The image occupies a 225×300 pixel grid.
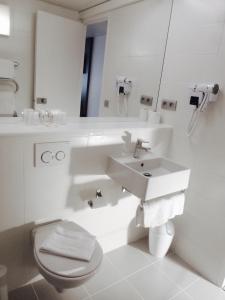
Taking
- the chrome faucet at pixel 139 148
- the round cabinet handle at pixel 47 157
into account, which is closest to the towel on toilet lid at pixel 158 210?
the chrome faucet at pixel 139 148

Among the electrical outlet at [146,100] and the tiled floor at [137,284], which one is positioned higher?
the electrical outlet at [146,100]

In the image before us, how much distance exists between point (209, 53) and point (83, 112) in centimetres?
104

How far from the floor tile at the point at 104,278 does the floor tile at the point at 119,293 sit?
0.14ft

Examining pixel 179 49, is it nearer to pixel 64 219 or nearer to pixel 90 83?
pixel 90 83

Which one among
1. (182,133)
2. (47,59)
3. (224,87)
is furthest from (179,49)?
(47,59)

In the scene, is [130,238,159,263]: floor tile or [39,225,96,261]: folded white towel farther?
[130,238,159,263]: floor tile

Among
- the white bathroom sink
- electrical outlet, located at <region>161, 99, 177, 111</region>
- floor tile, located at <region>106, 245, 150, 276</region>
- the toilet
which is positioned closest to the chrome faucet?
the white bathroom sink

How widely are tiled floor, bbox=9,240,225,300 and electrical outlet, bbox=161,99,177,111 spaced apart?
128 centimetres

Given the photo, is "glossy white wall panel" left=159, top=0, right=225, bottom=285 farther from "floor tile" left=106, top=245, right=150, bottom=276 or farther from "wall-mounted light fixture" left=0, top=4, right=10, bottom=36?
"wall-mounted light fixture" left=0, top=4, right=10, bottom=36

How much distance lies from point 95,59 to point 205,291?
198cm

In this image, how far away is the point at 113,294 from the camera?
62.4 inches

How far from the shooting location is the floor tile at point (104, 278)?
1619mm

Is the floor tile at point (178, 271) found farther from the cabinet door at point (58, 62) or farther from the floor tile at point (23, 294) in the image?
the cabinet door at point (58, 62)

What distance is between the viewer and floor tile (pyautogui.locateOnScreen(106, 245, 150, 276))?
1820 millimetres
